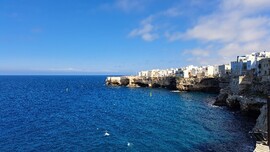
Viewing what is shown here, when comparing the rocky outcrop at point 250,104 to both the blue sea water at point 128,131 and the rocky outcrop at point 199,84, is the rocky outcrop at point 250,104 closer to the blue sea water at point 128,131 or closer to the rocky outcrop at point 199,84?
the blue sea water at point 128,131

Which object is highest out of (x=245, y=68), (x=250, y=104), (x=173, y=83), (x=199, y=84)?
(x=245, y=68)

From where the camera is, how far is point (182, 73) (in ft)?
442

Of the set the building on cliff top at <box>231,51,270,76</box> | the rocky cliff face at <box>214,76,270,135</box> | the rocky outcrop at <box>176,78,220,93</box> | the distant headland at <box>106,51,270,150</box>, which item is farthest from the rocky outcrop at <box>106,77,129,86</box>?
the rocky cliff face at <box>214,76,270,135</box>

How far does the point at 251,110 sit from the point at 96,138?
3389 cm

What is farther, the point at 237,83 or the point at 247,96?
the point at 237,83

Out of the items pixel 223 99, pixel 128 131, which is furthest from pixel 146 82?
pixel 128 131

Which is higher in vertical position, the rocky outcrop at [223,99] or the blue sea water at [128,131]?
the rocky outcrop at [223,99]

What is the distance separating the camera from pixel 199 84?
11731 centimetres

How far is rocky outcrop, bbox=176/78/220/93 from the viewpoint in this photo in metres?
115

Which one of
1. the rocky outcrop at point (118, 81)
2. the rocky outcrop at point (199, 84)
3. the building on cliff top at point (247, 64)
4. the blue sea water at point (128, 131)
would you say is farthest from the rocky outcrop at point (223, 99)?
the rocky outcrop at point (118, 81)

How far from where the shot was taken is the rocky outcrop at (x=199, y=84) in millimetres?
115062

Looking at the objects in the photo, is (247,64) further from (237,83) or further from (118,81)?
(118,81)

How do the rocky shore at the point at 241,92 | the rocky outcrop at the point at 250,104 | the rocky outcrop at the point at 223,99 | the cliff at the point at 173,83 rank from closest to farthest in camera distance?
the rocky shore at the point at 241,92, the rocky outcrop at the point at 250,104, the rocky outcrop at the point at 223,99, the cliff at the point at 173,83

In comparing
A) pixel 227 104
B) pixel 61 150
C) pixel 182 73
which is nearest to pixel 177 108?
pixel 227 104
